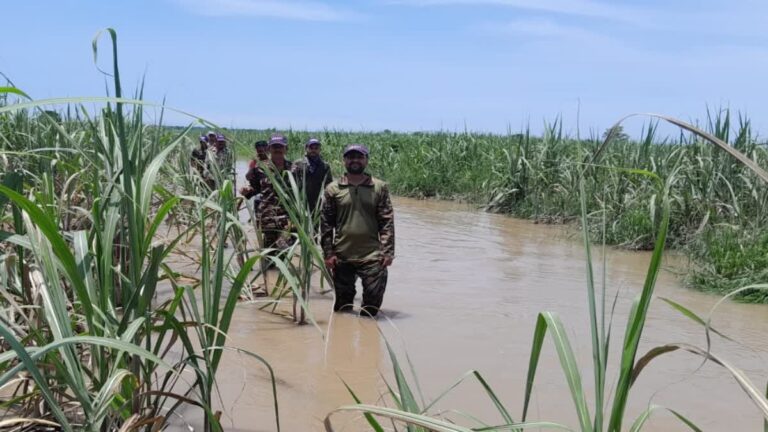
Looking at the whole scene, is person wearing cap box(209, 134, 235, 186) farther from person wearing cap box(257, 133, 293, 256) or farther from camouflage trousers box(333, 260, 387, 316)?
camouflage trousers box(333, 260, 387, 316)

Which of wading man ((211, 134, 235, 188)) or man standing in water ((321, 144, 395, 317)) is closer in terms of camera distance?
man standing in water ((321, 144, 395, 317))

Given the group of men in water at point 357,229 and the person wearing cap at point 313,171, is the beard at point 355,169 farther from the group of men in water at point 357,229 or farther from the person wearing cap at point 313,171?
the person wearing cap at point 313,171

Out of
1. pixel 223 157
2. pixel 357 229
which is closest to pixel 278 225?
pixel 357 229

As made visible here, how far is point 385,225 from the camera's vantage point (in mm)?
5680

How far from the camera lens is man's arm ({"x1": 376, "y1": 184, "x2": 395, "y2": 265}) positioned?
5.66 m


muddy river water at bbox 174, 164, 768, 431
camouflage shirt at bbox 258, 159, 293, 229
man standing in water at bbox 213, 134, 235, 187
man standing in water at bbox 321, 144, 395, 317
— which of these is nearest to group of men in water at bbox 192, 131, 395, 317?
man standing in water at bbox 321, 144, 395, 317

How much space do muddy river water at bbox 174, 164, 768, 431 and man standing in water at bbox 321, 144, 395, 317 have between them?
0.40m

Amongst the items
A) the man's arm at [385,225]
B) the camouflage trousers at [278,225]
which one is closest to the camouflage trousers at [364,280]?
the man's arm at [385,225]

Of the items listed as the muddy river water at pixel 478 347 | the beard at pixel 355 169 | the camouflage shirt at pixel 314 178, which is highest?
the beard at pixel 355 169

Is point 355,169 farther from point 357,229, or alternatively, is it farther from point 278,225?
point 278,225

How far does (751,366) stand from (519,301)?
2.16 m

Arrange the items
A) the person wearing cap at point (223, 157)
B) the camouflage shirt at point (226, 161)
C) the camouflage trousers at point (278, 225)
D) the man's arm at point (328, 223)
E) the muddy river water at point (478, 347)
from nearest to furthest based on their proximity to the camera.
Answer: the muddy river water at point (478, 347)
the man's arm at point (328, 223)
the camouflage trousers at point (278, 225)
the person wearing cap at point (223, 157)
the camouflage shirt at point (226, 161)

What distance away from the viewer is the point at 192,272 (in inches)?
274

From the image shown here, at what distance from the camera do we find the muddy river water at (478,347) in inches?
151
